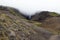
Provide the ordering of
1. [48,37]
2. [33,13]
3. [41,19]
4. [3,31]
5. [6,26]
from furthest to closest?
[33,13], [41,19], [48,37], [6,26], [3,31]

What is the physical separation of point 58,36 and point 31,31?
13.0 ft

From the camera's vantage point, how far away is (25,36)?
31.0m

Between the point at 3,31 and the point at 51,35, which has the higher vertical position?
the point at 3,31

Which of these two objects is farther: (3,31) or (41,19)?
(41,19)

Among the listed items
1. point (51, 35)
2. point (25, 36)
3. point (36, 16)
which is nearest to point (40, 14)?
point (36, 16)

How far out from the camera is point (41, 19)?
52.6 meters

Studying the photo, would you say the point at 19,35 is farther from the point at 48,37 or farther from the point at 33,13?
the point at 33,13

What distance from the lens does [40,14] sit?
5588cm

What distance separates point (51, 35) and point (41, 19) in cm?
1780

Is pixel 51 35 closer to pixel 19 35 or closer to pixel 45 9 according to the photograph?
pixel 19 35

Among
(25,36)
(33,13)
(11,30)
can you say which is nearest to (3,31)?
(11,30)

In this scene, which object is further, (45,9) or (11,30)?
(45,9)

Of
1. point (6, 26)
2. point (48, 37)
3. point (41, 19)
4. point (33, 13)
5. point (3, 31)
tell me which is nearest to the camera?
point (3, 31)

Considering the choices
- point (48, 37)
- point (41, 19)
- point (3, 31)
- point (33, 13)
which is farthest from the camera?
point (33, 13)
